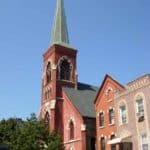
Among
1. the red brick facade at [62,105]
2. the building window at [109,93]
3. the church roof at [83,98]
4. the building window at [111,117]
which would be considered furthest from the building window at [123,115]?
the church roof at [83,98]

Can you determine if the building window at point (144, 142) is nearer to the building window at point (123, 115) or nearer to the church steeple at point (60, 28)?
the building window at point (123, 115)

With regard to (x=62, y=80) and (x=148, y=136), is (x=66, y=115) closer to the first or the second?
(x=62, y=80)

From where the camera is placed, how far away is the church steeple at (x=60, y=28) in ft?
222

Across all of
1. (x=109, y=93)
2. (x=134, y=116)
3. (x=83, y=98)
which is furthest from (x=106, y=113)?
(x=83, y=98)

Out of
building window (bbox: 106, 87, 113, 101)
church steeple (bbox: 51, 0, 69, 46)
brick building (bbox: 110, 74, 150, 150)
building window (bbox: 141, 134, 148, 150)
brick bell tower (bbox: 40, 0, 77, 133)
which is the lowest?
building window (bbox: 141, 134, 148, 150)

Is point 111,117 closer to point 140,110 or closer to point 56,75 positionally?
point 140,110

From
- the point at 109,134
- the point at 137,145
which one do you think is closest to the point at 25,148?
the point at 109,134

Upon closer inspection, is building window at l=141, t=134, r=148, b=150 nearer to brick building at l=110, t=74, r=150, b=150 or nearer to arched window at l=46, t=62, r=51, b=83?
brick building at l=110, t=74, r=150, b=150

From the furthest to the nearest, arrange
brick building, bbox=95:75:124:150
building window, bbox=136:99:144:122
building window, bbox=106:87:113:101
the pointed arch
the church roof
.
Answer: the pointed arch, the church roof, building window, bbox=106:87:113:101, brick building, bbox=95:75:124:150, building window, bbox=136:99:144:122

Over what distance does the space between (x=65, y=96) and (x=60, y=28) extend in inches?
727

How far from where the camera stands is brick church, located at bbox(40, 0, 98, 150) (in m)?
49.8

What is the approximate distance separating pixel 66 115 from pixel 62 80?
8802 mm

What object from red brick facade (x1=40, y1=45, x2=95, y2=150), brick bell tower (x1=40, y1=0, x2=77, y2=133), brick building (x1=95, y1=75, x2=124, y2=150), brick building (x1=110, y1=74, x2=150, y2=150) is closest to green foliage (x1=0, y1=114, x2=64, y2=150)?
brick building (x1=95, y1=75, x2=124, y2=150)

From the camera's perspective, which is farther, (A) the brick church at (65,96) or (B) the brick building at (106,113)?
(A) the brick church at (65,96)
